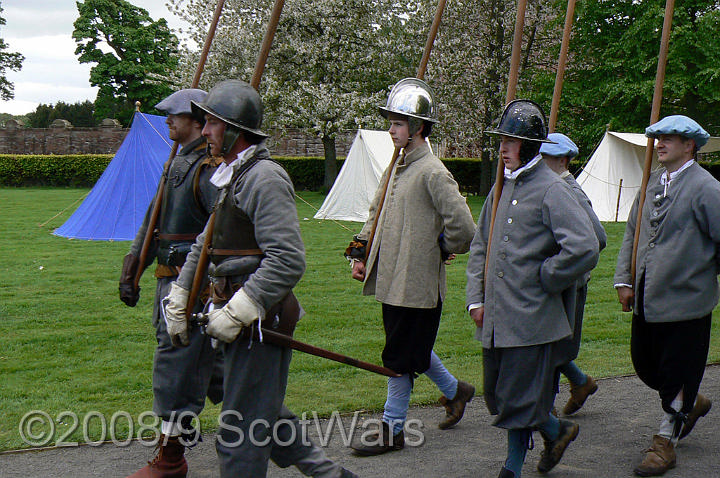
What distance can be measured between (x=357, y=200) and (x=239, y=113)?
17378 mm

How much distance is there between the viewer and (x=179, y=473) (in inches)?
169

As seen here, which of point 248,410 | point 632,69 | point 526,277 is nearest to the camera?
point 248,410

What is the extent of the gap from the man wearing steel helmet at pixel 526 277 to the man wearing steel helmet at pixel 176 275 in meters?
1.45

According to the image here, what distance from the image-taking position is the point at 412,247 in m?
4.79

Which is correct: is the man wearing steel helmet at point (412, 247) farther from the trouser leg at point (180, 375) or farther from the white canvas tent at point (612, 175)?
the white canvas tent at point (612, 175)

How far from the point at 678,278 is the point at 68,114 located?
60.0 meters

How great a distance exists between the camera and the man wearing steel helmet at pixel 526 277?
3.99 m

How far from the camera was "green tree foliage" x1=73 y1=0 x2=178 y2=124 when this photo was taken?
55.7 meters

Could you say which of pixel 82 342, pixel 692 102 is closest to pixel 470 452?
pixel 82 342

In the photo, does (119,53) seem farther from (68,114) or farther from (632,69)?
(632,69)

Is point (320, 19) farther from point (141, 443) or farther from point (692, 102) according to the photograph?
point (141, 443)

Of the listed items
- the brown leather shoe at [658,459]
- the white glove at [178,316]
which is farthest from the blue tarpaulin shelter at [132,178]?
the brown leather shoe at [658,459]

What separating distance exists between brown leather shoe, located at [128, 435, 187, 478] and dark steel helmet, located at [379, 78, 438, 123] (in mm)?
2119

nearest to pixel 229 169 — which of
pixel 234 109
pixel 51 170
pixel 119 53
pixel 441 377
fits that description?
pixel 234 109
